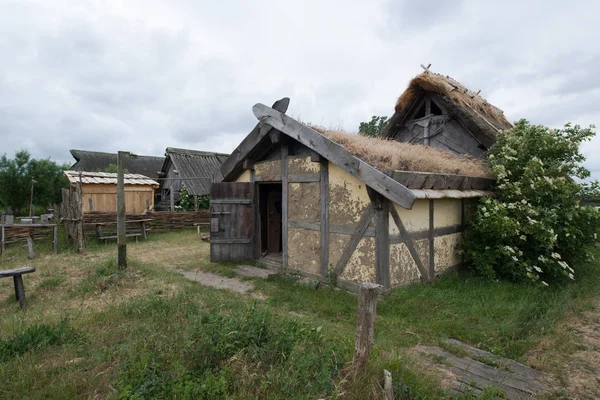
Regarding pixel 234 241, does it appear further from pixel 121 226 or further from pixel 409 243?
pixel 409 243

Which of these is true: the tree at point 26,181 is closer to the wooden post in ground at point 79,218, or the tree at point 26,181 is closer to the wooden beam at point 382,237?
the wooden post in ground at point 79,218


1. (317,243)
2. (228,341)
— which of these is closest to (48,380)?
(228,341)

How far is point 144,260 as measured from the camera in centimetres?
942

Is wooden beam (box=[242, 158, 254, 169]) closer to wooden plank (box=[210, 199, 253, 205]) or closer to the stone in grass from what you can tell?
wooden plank (box=[210, 199, 253, 205])

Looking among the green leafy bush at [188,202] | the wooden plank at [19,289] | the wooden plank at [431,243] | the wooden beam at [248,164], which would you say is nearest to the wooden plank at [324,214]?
the wooden plank at [431,243]

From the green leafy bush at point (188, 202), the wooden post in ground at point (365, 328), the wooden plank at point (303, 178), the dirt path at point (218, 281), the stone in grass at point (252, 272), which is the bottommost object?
the dirt path at point (218, 281)

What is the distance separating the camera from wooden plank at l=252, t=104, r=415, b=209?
4.93 m

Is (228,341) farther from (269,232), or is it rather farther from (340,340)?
(269,232)

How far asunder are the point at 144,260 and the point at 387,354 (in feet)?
25.9

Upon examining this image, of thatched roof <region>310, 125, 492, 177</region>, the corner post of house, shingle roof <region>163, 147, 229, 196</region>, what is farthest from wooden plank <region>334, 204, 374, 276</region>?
shingle roof <region>163, 147, 229, 196</region>

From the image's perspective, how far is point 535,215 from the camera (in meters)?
6.62

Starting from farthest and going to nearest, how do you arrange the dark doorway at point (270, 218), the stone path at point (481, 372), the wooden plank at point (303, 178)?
the dark doorway at point (270, 218), the wooden plank at point (303, 178), the stone path at point (481, 372)

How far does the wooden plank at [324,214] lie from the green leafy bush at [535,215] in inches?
119

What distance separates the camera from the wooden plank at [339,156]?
4930 mm
